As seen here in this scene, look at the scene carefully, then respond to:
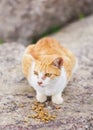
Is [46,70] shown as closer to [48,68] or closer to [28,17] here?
[48,68]

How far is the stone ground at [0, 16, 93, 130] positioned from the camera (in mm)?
2617

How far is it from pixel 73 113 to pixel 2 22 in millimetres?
2355

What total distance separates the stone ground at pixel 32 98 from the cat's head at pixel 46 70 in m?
0.25

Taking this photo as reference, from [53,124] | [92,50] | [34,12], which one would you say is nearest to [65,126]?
[53,124]

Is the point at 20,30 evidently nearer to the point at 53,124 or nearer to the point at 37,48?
the point at 37,48

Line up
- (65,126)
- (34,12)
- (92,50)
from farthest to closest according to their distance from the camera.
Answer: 1. (34,12)
2. (92,50)
3. (65,126)

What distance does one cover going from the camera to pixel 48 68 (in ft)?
8.54

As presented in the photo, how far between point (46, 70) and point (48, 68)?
2 cm

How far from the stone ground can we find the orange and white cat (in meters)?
0.12

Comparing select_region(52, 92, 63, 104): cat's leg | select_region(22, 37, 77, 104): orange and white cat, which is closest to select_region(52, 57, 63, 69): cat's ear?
select_region(22, 37, 77, 104): orange and white cat

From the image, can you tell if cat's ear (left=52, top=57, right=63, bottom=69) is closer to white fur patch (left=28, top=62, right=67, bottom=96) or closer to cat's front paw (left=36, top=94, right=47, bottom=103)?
white fur patch (left=28, top=62, right=67, bottom=96)

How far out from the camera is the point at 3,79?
3.22 meters

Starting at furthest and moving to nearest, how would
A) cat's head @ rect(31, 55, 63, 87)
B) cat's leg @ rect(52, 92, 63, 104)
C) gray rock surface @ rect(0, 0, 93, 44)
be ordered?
1. gray rock surface @ rect(0, 0, 93, 44)
2. cat's leg @ rect(52, 92, 63, 104)
3. cat's head @ rect(31, 55, 63, 87)

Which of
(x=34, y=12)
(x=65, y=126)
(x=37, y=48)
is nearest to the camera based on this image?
(x=65, y=126)
